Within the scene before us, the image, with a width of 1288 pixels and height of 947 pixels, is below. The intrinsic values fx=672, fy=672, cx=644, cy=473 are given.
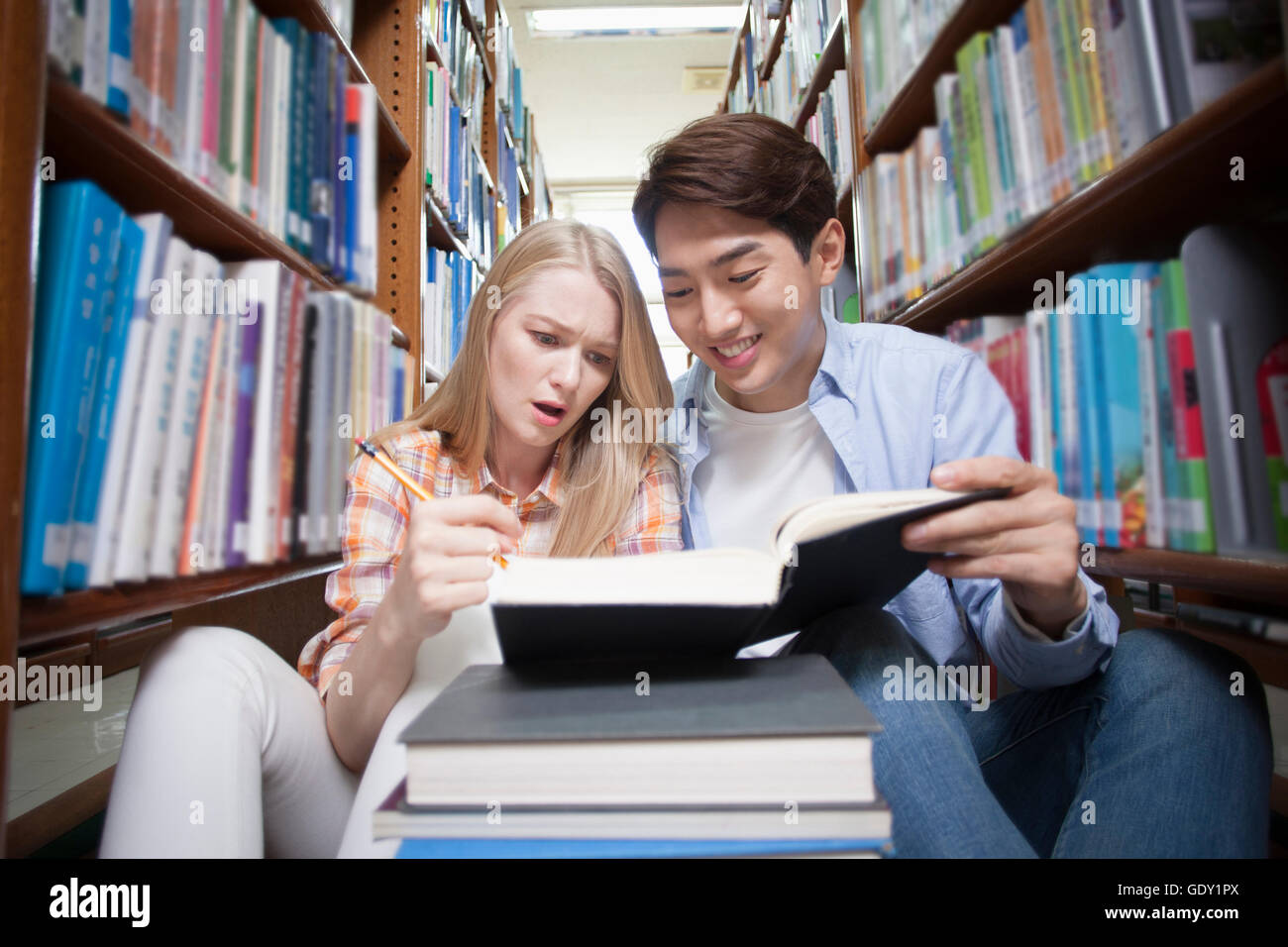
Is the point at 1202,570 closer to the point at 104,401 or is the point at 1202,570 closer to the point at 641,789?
the point at 641,789

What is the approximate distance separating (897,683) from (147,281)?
0.62m

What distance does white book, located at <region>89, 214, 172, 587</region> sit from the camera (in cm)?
45

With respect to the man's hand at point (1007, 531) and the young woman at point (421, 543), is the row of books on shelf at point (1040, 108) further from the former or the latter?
the young woman at point (421, 543)

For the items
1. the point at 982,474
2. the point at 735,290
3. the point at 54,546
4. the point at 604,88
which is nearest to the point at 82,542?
the point at 54,546

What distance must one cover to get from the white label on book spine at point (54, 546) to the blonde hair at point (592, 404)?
45cm

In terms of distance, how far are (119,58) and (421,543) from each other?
0.39m

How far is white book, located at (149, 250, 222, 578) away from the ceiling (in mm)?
2212

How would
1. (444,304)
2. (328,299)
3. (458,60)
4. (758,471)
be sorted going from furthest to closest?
(458,60), (444,304), (758,471), (328,299)

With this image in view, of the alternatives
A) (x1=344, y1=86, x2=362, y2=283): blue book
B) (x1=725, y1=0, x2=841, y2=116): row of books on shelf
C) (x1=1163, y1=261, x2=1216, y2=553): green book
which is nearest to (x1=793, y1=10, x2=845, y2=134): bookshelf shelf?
(x1=725, y1=0, x2=841, y2=116): row of books on shelf

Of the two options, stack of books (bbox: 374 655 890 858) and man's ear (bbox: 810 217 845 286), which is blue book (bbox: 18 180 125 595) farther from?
man's ear (bbox: 810 217 845 286)

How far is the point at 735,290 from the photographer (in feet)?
2.85

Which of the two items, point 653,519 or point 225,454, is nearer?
point 225,454

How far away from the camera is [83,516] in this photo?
1.42ft
